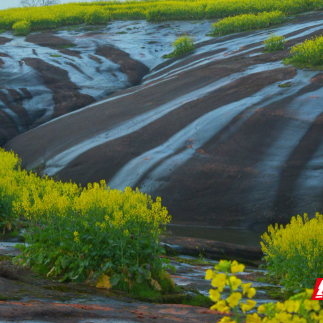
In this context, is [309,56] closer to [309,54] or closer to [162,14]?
[309,54]

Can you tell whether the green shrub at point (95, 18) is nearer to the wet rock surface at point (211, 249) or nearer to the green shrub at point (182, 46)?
the green shrub at point (182, 46)

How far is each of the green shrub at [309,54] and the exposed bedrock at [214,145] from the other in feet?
2.06

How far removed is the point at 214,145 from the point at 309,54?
5016mm

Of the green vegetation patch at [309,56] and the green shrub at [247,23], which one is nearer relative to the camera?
the green vegetation patch at [309,56]

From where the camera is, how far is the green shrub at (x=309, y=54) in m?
13.9

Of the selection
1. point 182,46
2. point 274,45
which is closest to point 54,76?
point 182,46

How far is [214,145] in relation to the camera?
1180cm

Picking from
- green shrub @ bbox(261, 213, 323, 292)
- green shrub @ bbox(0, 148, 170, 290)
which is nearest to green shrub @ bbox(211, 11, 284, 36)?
green shrub @ bbox(261, 213, 323, 292)

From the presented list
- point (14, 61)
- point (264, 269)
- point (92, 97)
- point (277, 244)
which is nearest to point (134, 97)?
point (92, 97)

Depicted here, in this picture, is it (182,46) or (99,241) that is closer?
(99,241)

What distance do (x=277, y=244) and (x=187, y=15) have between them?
26305 millimetres

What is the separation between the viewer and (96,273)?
5008mm

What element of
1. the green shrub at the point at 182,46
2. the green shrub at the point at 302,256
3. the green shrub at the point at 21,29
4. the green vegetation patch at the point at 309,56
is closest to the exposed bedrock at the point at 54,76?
the green shrub at the point at 182,46

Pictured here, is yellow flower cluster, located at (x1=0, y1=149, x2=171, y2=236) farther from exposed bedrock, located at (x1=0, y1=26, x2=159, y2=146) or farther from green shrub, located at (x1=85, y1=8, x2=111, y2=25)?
green shrub, located at (x1=85, y1=8, x2=111, y2=25)
